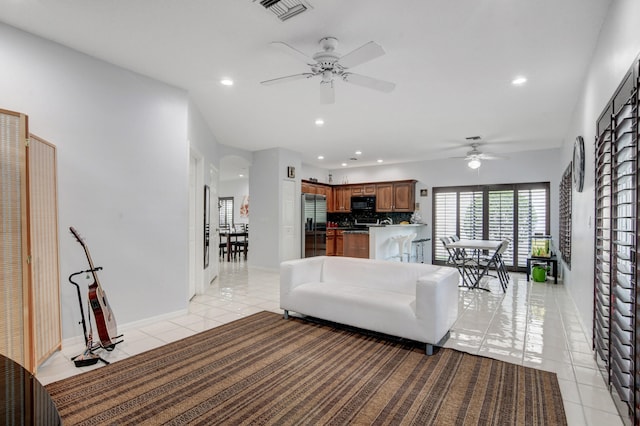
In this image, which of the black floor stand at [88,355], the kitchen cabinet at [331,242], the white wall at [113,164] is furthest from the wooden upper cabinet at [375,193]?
the black floor stand at [88,355]

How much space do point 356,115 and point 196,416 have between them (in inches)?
170

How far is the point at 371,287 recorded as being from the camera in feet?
12.5

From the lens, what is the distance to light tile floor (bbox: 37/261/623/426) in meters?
2.38

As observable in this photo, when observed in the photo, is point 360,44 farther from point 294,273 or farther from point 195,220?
point 195,220

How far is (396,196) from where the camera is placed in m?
8.84

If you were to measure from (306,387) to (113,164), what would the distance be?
9.52ft

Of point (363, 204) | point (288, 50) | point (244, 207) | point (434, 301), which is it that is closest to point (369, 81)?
point (288, 50)

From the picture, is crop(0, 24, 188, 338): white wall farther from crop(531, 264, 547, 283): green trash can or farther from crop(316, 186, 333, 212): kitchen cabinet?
crop(531, 264, 547, 283): green trash can

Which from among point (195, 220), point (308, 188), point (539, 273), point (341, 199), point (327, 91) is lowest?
point (539, 273)

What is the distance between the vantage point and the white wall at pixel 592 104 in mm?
2039

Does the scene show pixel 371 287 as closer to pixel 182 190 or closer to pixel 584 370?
pixel 584 370

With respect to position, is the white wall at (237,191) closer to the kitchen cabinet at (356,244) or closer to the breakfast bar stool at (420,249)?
the kitchen cabinet at (356,244)

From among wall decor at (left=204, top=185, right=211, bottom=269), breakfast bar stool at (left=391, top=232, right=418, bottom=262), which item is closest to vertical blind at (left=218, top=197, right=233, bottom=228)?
wall decor at (left=204, top=185, right=211, bottom=269)

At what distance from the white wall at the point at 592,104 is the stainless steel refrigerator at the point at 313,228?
4917 millimetres
